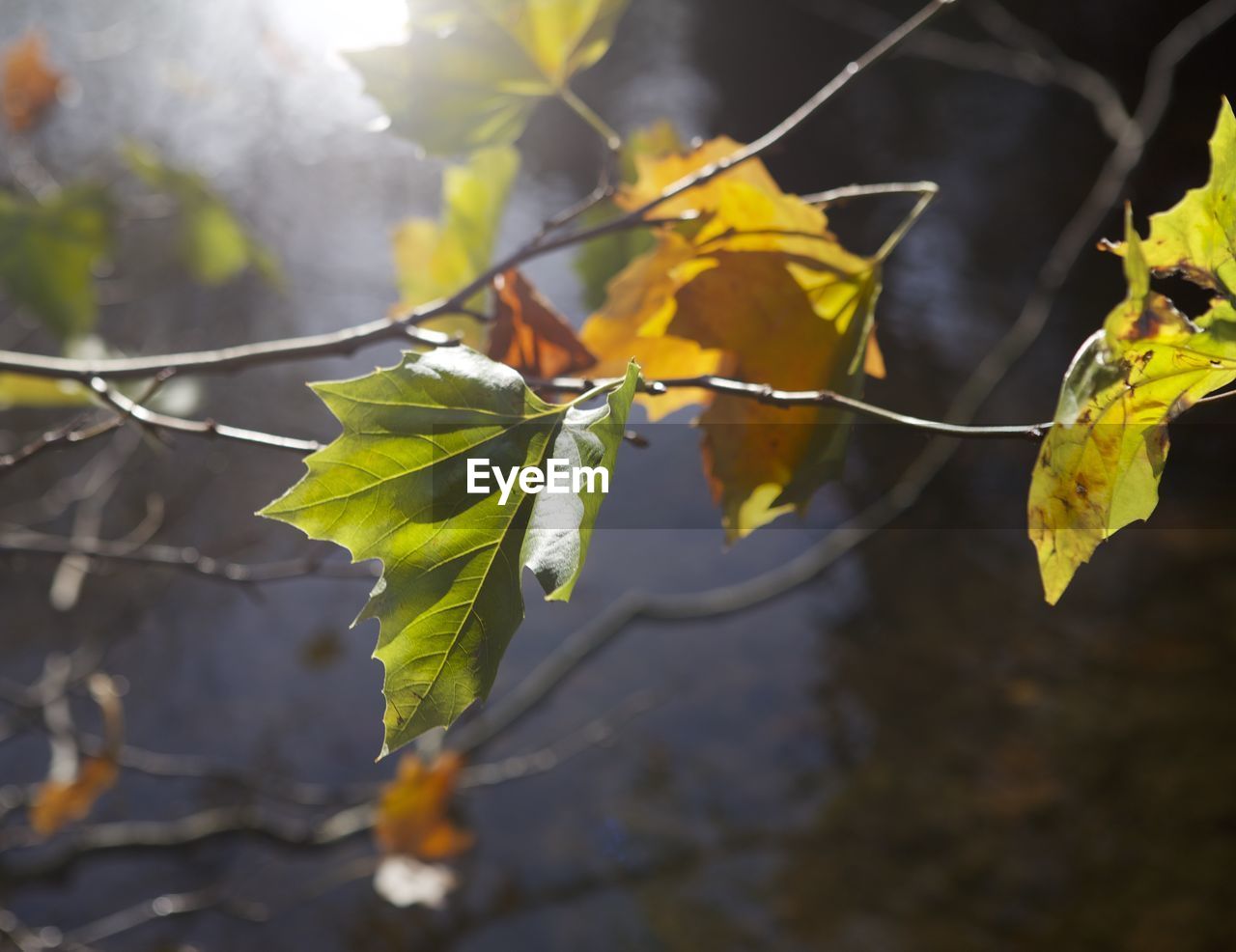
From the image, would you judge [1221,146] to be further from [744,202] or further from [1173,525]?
[1173,525]

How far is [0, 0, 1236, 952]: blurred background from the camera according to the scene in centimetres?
126

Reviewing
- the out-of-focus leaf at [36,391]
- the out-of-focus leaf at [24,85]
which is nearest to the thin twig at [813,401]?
the out-of-focus leaf at [36,391]

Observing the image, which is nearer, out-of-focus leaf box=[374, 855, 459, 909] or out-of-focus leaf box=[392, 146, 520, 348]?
out-of-focus leaf box=[392, 146, 520, 348]

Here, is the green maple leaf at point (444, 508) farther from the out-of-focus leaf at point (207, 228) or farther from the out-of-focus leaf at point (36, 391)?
the out-of-focus leaf at point (207, 228)

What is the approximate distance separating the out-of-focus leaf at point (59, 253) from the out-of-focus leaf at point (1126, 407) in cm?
78

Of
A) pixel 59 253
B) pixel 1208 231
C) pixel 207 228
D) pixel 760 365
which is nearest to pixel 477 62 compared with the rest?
pixel 760 365

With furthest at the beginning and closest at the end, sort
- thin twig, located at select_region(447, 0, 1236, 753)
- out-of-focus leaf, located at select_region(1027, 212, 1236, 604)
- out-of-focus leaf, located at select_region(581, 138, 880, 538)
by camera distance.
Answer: thin twig, located at select_region(447, 0, 1236, 753) → out-of-focus leaf, located at select_region(581, 138, 880, 538) → out-of-focus leaf, located at select_region(1027, 212, 1236, 604)

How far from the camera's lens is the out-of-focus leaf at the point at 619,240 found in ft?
1.46

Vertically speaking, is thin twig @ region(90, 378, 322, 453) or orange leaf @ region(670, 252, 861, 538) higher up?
orange leaf @ region(670, 252, 861, 538)

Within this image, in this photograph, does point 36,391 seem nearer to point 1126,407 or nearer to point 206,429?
point 206,429

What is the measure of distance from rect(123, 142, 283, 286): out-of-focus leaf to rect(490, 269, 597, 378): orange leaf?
552mm

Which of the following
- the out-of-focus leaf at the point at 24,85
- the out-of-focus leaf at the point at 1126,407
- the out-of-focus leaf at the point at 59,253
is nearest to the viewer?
the out-of-focus leaf at the point at 1126,407

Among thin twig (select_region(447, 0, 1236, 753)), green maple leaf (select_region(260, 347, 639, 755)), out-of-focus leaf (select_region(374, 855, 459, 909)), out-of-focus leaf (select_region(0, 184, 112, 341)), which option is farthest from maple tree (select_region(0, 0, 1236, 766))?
thin twig (select_region(447, 0, 1236, 753))

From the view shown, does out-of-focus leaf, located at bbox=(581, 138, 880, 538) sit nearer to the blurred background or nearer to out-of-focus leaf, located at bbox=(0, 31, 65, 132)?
the blurred background
